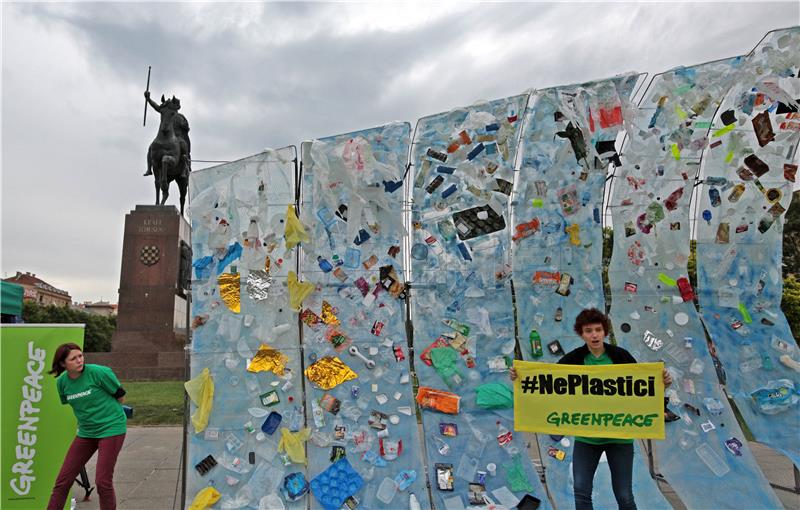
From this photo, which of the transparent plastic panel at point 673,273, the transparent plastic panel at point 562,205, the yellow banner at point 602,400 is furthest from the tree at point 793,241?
the yellow banner at point 602,400

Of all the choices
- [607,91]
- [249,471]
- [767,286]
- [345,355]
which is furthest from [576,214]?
[249,471]

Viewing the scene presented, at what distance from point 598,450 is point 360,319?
201 centimetres

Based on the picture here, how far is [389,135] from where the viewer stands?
4594 mm

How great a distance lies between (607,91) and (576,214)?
1.08 m

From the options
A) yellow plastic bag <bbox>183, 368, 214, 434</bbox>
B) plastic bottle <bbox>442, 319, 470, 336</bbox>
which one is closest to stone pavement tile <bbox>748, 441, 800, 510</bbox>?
plastic bottle <bbox>442, 319, 470, 336</bbox>

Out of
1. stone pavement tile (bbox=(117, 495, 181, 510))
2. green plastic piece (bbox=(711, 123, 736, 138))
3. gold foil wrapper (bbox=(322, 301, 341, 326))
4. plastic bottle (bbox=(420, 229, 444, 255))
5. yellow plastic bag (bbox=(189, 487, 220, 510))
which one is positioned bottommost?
stone pavement tile (bbox=(117, 495, 181, 510))

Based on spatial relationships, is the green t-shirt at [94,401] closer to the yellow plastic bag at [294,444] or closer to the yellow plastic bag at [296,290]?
the yellow plastic bag at [294,444]

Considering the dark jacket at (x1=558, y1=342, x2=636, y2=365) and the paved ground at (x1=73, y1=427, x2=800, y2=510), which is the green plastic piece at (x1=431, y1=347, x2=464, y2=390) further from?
the paved ground at (x1=73, y1=427, x2=800, y2=510)

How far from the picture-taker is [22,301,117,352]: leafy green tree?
36.2 m

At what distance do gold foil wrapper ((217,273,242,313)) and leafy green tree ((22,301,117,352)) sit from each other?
35418mm

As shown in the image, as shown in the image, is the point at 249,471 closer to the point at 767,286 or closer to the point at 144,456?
the point at 144,456

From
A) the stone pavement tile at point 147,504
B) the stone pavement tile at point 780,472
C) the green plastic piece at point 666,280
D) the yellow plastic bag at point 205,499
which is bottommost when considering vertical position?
the stone pavement tile at point 780,472

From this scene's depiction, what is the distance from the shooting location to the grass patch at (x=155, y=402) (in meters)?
8.59

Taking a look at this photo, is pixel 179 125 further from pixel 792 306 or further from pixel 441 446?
pixel 792 306
